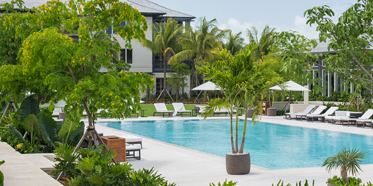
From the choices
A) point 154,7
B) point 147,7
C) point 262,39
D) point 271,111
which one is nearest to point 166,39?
point 147,7

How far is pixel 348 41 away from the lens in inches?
158

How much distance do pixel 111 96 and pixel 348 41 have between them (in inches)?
185

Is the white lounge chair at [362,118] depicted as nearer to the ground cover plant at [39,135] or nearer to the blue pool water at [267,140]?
the blue pool water at [267,140]

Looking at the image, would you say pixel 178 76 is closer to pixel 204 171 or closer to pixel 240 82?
pixel 204 171

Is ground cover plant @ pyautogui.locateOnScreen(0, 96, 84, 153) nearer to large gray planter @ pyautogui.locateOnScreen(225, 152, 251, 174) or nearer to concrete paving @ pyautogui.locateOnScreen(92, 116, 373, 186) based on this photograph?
concrete paving @ pyautogui.locateOnScreen(92, 116, 373, 186)

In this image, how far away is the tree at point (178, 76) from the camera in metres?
39.7

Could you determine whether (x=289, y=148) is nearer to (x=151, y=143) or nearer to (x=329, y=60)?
(x=151, y=143)

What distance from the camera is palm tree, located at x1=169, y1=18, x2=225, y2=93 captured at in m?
36.8

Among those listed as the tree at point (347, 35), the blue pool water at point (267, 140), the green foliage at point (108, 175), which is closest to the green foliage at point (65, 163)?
the green foliage at point (108, 175)

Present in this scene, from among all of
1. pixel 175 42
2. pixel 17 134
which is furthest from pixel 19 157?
pixel 175 42

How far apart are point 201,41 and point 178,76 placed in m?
4.98

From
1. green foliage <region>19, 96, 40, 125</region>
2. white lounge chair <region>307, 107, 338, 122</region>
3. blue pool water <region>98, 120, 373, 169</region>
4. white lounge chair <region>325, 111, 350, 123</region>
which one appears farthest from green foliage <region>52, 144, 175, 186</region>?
white lounge chair <region>307, 107, 338, 122</region>

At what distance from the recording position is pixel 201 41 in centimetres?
3700

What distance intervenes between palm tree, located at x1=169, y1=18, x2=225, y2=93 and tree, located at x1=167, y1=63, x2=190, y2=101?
2077mm
